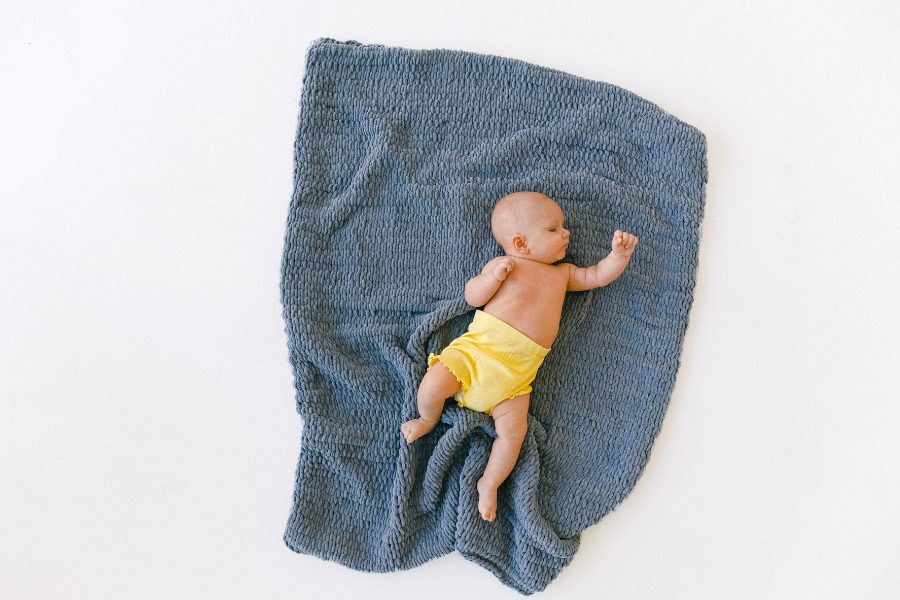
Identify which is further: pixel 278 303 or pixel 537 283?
pixel 278 303

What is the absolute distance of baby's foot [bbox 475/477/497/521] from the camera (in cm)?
124

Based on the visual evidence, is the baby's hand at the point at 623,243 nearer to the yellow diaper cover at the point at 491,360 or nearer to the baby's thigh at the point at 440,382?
the yellow diaper cover at the point at 491,360

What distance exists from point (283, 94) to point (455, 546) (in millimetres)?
959

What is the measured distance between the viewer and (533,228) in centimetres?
123

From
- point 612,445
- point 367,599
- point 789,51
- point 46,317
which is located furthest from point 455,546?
point 789,51

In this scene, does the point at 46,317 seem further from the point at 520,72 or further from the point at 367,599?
the point at 520,72

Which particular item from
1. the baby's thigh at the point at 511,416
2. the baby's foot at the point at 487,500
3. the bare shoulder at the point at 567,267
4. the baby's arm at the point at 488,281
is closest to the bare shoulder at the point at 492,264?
the baby's arm at the point at 488,281

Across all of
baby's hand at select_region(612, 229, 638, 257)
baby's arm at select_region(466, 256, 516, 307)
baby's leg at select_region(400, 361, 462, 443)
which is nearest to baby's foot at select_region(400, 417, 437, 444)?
baby's leg at select_region(400, 361, 462, 443)

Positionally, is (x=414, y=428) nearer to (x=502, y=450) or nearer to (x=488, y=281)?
(x=502, y=450)

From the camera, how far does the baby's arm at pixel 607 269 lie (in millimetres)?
1214

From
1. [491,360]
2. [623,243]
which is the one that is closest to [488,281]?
[491,360]

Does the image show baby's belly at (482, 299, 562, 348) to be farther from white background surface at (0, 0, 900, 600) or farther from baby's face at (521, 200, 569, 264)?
white background surface at (0, 0, 900, 600)

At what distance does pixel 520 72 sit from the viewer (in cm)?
138

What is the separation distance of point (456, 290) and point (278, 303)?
36 cm
